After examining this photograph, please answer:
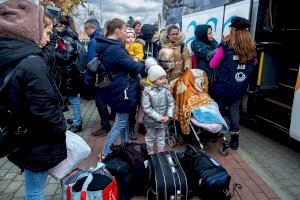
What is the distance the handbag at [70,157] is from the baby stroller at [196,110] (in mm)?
2238

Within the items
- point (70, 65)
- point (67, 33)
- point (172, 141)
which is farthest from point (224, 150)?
point (67, 33)

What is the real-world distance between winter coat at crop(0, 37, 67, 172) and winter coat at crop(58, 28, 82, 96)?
119 inches

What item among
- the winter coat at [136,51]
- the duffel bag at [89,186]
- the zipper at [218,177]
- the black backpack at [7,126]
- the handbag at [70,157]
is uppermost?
the winter coat at [136,51]

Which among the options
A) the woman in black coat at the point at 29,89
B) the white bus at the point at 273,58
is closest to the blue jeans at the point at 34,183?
the woman in black coat at the point at 29,89

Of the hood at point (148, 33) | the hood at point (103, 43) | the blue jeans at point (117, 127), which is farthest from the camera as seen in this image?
the hood at point (148, 33)

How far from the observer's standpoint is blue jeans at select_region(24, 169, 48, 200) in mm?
2502

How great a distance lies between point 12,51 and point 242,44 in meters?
3.42

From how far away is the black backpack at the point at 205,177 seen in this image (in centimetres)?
340

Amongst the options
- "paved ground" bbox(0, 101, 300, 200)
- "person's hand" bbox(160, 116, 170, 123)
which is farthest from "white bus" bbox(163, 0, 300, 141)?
"person's hand" bbox(160, 116, 170, 123)

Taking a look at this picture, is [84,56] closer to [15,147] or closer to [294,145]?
[15,147]

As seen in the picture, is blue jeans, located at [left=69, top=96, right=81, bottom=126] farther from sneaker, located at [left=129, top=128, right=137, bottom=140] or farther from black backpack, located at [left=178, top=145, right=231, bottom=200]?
black backpack, located at [left=178, top=145, right=231, bottom=200]

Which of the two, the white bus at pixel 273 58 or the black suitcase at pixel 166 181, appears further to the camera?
the white bus at pixel 273 58

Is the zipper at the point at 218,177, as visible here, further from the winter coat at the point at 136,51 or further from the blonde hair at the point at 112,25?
the winter coat at the point at 136,51

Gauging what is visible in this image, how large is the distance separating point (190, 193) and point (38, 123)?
2.09 m
